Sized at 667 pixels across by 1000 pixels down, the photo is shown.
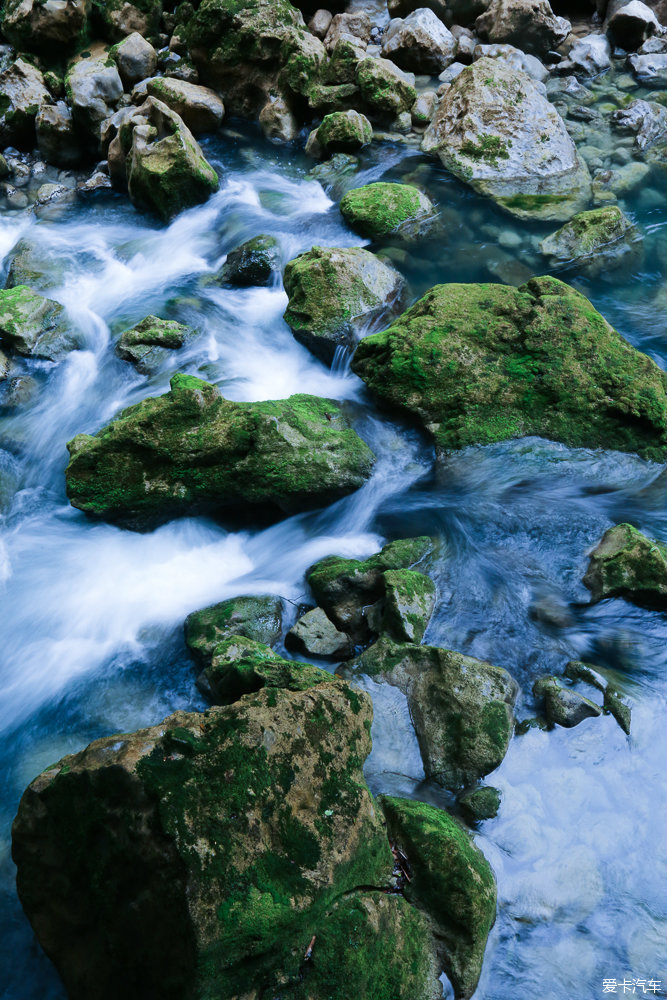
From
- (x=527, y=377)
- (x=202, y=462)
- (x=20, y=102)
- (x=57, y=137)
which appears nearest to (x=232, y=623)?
(x=202, y=462)

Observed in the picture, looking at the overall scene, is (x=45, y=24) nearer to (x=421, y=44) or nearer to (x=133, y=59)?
(x=133, y=59)

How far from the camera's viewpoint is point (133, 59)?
1291 cm

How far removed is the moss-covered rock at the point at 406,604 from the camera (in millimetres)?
4938

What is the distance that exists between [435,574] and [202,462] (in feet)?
7.06

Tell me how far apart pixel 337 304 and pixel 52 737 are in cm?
531

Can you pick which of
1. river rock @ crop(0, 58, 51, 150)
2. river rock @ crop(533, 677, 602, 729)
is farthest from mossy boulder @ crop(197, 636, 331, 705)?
river rock @ crop(0, 58, 51, 150)

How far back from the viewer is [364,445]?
6582 mm

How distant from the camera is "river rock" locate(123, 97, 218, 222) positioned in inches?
398

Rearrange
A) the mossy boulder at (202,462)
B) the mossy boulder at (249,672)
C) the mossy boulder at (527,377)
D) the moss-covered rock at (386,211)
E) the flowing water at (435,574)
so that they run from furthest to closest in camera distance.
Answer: the moss-covered rock at (386,211)
the mossy boulder at (527,377)
the mossy boulder at (202,462)
the mossy boulder at (249,672)
the flowing water at (435,574)

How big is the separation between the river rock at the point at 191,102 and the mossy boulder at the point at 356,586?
31.7 ft

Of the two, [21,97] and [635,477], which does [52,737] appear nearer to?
[635,477]

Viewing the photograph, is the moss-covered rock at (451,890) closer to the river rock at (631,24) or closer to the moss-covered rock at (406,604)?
the moss-covered rock at (406,604)

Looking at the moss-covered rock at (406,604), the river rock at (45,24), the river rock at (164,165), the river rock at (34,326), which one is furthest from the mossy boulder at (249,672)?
the river rock at (45,24)

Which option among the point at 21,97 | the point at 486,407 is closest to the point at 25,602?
the point at 486,407
